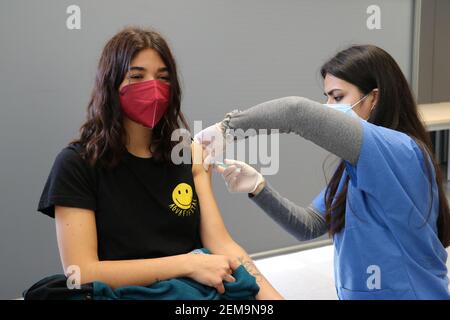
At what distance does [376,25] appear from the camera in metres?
3.25

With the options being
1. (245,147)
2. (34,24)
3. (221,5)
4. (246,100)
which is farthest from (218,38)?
(34,24)

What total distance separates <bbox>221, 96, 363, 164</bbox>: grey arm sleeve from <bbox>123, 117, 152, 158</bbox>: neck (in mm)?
496

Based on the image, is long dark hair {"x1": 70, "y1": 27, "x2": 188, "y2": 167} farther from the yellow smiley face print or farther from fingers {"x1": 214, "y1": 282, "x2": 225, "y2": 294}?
fingers {"x1": 214, "y1": 282, "x2": 225, "y2": 294}

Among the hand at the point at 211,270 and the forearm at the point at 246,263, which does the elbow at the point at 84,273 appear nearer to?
the hand at the point at 211,270

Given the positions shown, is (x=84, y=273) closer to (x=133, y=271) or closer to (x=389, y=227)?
(x=133, y=271)

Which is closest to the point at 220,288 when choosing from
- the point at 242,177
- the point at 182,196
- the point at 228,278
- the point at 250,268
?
the point at 228,278

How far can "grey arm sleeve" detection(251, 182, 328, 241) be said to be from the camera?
1.71 metres

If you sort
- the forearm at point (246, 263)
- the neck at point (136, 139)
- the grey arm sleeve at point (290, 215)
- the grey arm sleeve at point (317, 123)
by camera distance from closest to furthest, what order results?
the grey arm sleeve at point (317, 123) → the forearm at point (246, 263) → the neck at point (136, 139) → the grey arm sleeve at point (290, 215)

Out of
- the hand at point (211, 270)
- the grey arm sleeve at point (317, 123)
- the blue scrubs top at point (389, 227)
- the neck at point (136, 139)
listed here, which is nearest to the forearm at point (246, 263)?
the hand at point (211, 270)

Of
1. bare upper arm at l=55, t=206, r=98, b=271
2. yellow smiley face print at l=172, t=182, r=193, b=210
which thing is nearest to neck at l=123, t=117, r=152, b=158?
yellow smiley face print at l=172, t=182, r=193, b=210

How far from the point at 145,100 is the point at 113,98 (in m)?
0.11

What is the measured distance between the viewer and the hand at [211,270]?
132cm

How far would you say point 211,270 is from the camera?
52.6 inches

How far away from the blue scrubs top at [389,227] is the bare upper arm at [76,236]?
0.70m
